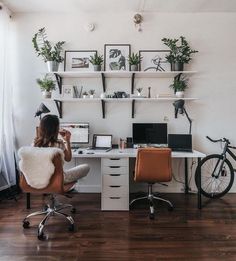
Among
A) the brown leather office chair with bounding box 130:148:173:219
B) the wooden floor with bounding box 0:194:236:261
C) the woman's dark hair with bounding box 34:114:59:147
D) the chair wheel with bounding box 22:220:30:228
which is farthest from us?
the brown leather office chair with bounding box 130:148:173:219

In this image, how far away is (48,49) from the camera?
365 centimetres

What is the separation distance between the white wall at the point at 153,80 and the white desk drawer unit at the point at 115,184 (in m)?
0.83

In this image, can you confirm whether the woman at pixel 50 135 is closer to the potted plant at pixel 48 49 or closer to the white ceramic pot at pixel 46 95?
the white ceramic pot at pixel 46 95

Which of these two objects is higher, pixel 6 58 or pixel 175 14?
pixel 175 14

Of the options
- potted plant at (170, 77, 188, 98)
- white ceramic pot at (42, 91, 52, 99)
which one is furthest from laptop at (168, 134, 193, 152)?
white ceramic pot at (42, 91, 52, 99)

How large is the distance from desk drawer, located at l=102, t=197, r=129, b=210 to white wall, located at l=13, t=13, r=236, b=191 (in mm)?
1110

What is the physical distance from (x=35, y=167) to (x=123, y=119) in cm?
Answer: 182

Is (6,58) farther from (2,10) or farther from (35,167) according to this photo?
(35,167)

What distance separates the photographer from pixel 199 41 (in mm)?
3844

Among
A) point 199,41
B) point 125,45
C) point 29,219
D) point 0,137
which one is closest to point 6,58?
point 0,137

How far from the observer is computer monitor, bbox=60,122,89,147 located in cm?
374

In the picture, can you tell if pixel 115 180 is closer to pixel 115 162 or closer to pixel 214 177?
pixel 115 162

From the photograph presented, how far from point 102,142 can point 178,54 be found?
1.76 m

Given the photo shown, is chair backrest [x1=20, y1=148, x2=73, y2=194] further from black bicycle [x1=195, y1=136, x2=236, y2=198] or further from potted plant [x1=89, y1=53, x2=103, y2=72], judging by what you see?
black bicycle [x1=195, y1=136, x2=236, y2=198]
